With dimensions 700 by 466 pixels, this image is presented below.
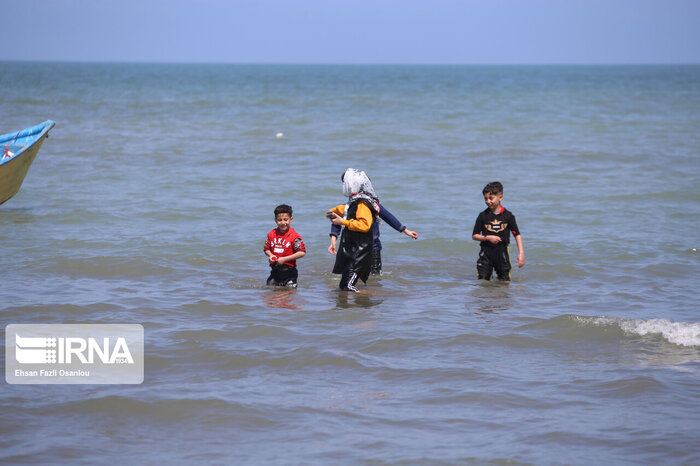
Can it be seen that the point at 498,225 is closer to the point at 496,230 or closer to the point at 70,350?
the point at 496,230

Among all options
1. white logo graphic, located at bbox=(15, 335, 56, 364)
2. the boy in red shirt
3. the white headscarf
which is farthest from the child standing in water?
white logo graphic, located at bbox=(15, 335, 56, 364)

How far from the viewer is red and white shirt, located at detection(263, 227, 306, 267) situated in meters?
8.27

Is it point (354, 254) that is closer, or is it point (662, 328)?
point (662, 328)

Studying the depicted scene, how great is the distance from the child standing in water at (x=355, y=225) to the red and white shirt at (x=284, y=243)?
434 millimetres

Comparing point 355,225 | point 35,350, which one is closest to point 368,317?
point 355,225

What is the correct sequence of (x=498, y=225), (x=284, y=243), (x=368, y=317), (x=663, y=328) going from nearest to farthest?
(x=663, y=328)
(x=368, y=317)
(x=284, y=243)
(x=498, y=225)

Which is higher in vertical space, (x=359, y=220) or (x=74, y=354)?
(x=359, y=220)

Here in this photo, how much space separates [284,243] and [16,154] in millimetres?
7253

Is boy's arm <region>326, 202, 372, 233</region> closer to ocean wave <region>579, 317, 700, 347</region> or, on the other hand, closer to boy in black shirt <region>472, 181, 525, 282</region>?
boy in black shirt <region>472, 181, 525, 282</region>

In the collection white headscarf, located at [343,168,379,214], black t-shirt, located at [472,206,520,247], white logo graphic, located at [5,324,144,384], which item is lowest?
white logo graphic, located at [5,324,144,384]

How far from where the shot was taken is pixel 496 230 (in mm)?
8648

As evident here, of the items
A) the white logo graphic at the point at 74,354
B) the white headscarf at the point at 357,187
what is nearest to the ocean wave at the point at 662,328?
the white headscarf at the point at 357,187

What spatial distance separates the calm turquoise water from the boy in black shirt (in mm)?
359

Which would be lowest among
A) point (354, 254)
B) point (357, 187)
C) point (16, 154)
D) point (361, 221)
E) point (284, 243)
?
point (354, 254)
